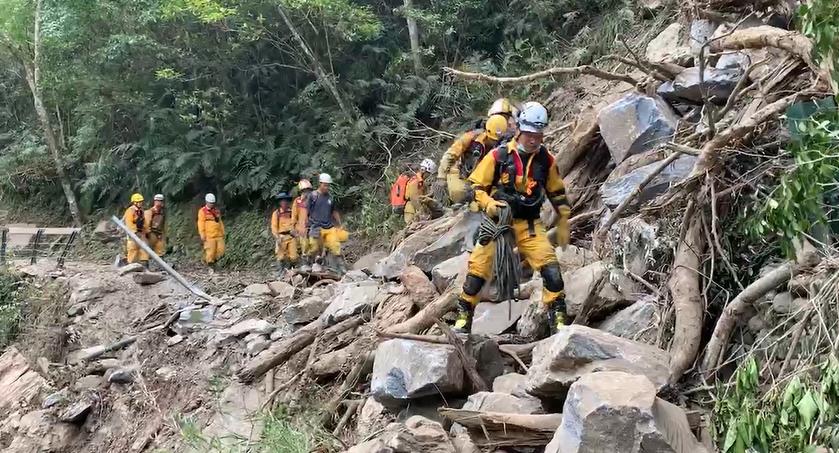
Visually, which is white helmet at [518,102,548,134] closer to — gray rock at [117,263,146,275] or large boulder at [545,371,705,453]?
Result: large boulder at [545,371,705,453]

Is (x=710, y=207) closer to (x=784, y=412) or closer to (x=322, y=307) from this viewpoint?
(x=784, y=412)

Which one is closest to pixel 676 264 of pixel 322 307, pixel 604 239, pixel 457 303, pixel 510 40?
pixel 604 239

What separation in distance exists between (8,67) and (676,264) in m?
23.7

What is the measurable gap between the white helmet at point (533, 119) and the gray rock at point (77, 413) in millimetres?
6538

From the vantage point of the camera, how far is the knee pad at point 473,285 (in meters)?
5.17

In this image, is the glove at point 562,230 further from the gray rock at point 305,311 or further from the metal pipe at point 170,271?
the metal pipe at point 170,271

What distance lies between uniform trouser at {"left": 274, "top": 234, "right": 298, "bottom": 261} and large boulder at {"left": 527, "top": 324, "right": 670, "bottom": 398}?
8825 millimetres

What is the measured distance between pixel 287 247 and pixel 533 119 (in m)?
8.22

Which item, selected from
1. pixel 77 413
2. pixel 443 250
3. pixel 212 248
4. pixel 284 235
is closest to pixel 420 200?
pixel 284 235

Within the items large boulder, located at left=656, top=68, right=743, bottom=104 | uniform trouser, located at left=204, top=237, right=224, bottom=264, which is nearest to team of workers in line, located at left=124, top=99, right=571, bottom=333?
large boulder, located at left=656, top=68, right=743, bottom=104

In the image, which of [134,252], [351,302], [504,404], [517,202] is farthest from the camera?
[134,252]

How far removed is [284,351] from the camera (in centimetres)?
686

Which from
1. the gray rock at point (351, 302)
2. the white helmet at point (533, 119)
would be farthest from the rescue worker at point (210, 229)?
the white helmet at point (533, 119)

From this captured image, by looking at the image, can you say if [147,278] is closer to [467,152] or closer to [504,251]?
[467,152]
